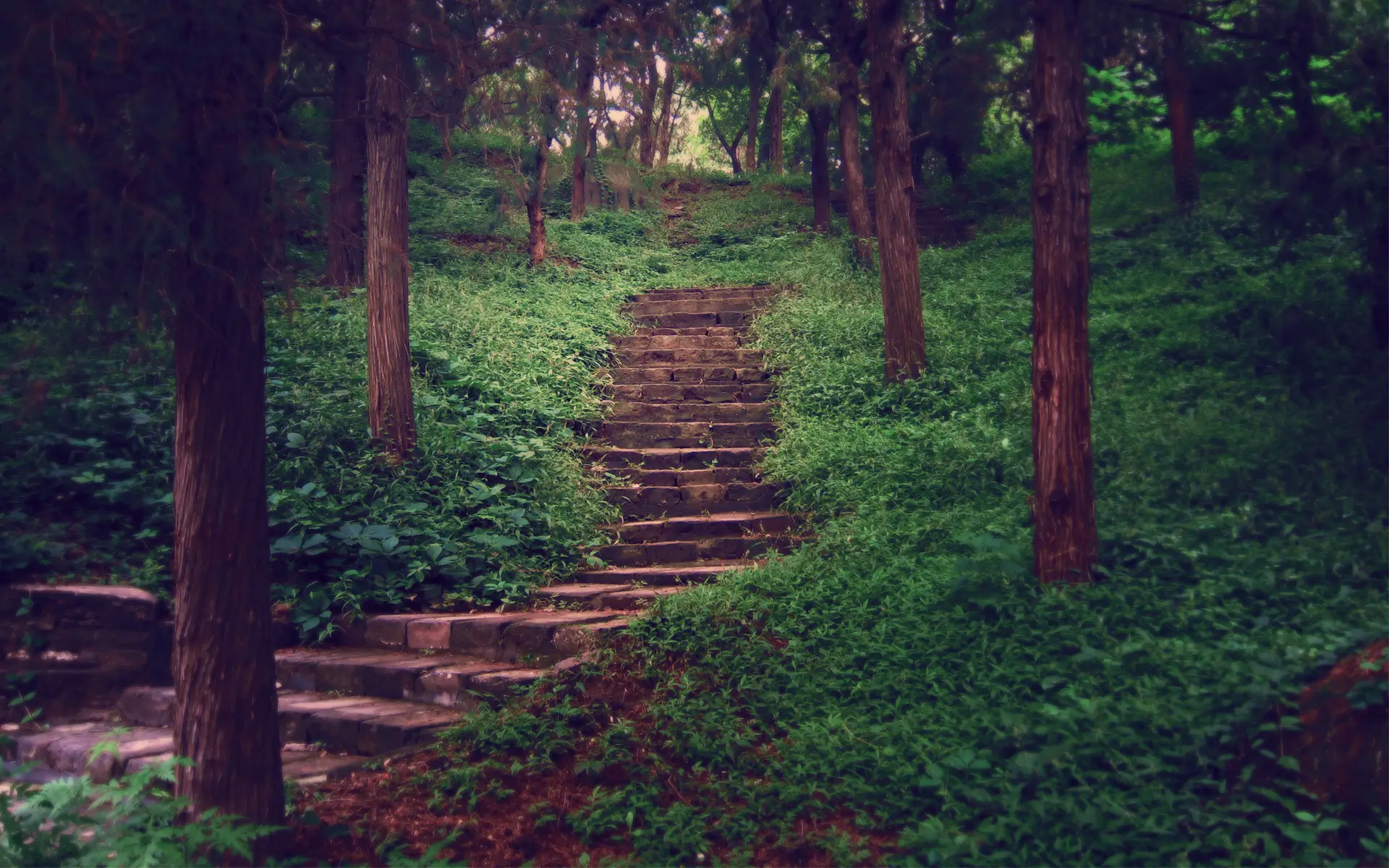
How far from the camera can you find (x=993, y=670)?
4.53 m

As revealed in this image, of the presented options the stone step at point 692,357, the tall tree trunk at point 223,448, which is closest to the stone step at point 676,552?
the stone step at point 692,357

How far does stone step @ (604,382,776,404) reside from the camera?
403 inches

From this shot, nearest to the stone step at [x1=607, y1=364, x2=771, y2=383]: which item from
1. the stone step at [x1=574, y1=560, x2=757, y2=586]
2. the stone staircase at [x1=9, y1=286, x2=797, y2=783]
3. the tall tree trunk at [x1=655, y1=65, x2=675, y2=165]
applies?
the stone staircase at [x1=9, y1=286, x2=797, y2=783]

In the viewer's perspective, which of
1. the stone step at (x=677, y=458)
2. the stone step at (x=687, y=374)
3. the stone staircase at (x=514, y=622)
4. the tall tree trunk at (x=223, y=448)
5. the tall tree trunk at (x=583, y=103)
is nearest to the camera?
the tall tree trunk at (x=223, y=448)

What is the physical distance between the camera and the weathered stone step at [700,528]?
770 cm

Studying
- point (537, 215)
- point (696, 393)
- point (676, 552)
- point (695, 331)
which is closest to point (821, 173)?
Result: point (537, 215)

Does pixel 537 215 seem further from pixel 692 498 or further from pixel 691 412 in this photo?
pixel 692 498

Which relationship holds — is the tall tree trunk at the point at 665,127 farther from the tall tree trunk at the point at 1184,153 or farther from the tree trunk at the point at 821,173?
the tall tree trunk at the point at 1184,153

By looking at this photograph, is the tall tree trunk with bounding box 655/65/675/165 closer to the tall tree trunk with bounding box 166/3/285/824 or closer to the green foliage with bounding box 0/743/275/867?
the tall tree trunk with bounding box 166/3/285/824

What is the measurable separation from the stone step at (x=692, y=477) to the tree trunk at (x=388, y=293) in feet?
6.32

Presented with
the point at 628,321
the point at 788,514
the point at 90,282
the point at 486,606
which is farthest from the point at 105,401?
the point at 628,321

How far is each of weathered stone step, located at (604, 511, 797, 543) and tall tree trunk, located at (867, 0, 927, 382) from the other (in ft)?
8.32

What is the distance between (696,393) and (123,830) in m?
7.52

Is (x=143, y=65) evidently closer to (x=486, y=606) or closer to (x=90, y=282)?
(x=90, y=282)
